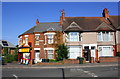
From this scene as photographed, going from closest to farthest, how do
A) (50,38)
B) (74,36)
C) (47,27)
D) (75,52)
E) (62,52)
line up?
1. (62,52)
2. (75,52)
3. (74,36)
4. (50,38)
5. (47,27)

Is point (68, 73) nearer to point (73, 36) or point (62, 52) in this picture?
point (62, 52)

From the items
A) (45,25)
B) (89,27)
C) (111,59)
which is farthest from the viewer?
(45,25)

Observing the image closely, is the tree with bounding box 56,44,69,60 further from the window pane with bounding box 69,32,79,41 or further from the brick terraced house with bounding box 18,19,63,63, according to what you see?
the window pane with bounding box 69,32,79,41

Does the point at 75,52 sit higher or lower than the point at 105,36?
lower

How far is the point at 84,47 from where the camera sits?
3014cm

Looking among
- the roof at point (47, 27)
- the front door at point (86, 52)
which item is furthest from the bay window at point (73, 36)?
the roof at point (47, 27)

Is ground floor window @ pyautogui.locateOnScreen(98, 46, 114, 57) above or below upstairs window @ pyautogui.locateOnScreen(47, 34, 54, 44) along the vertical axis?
below

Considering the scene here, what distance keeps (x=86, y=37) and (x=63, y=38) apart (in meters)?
4.36

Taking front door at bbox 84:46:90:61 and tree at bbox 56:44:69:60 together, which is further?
front door at bbox 84:46:90:61

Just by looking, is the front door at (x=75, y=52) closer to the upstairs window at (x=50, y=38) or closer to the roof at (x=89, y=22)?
the roof at (x=89, y=22)

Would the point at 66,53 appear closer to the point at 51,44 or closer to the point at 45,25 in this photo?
the point at 51,44

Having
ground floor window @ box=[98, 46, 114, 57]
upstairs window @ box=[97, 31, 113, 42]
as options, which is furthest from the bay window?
ground floor window @ box=[98, 46, 114, 57]

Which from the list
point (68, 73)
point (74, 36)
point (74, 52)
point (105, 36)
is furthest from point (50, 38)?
point (68, 73)

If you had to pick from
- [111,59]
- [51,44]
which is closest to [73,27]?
[51,44]
